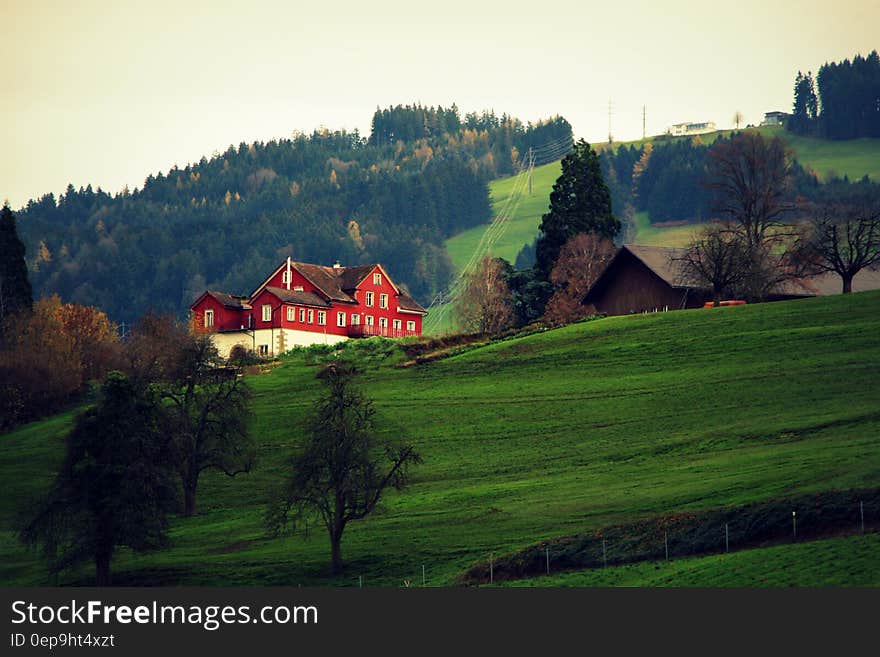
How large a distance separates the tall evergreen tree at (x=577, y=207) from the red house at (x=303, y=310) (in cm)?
1982

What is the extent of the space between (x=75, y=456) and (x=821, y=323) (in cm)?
5284

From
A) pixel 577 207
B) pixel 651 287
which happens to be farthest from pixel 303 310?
pixel 651 287

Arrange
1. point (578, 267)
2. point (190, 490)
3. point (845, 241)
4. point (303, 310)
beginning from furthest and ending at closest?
point (303, 310)
point (578, 267)
point (845, 241)
point (190, 490)

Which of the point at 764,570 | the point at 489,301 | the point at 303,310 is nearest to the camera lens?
the point at 764,570

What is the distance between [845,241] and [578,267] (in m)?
24.6

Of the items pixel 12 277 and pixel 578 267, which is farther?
pixel 12 277

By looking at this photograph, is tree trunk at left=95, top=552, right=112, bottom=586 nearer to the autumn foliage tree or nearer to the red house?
the red house

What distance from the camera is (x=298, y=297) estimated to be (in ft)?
434

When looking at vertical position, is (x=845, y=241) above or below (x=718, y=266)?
above

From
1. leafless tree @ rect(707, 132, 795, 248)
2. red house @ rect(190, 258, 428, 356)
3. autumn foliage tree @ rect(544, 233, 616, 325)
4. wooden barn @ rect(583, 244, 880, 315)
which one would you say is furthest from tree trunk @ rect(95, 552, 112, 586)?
leafless tree @ rect(707, 132, 795, 248)

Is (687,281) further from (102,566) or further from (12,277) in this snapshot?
(102,566)

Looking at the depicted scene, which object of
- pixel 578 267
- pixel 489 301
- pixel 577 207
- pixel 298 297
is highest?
pixel 577 207

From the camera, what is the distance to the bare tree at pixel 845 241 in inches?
4377

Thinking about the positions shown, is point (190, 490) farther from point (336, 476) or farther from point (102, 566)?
point (336, 476)
